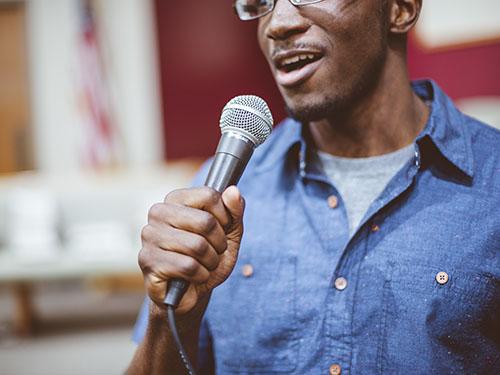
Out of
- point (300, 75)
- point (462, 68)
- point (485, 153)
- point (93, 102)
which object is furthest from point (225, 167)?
point (93, 102)

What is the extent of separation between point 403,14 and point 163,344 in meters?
0.77

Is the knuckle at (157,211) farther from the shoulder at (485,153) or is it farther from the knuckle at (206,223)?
the shoulder at (485,153)

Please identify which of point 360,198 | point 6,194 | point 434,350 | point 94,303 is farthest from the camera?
point 94,303

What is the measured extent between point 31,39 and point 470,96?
467 centimetres

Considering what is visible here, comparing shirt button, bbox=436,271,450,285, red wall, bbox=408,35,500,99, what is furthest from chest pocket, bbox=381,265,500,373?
red wall, bbox=408,35,500,99

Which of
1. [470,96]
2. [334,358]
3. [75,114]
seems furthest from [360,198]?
[75,114]

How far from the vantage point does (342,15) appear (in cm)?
107

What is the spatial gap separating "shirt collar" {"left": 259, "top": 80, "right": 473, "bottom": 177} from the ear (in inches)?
5.9

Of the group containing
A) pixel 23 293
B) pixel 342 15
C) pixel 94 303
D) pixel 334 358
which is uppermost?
pixel 342 15

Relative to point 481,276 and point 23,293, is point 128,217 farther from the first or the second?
point 481,276

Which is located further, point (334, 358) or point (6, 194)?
point (6, 194)

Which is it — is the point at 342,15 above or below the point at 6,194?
above

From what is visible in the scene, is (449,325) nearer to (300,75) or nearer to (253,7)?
(300,75)

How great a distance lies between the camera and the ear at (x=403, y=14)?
3.86 feet
